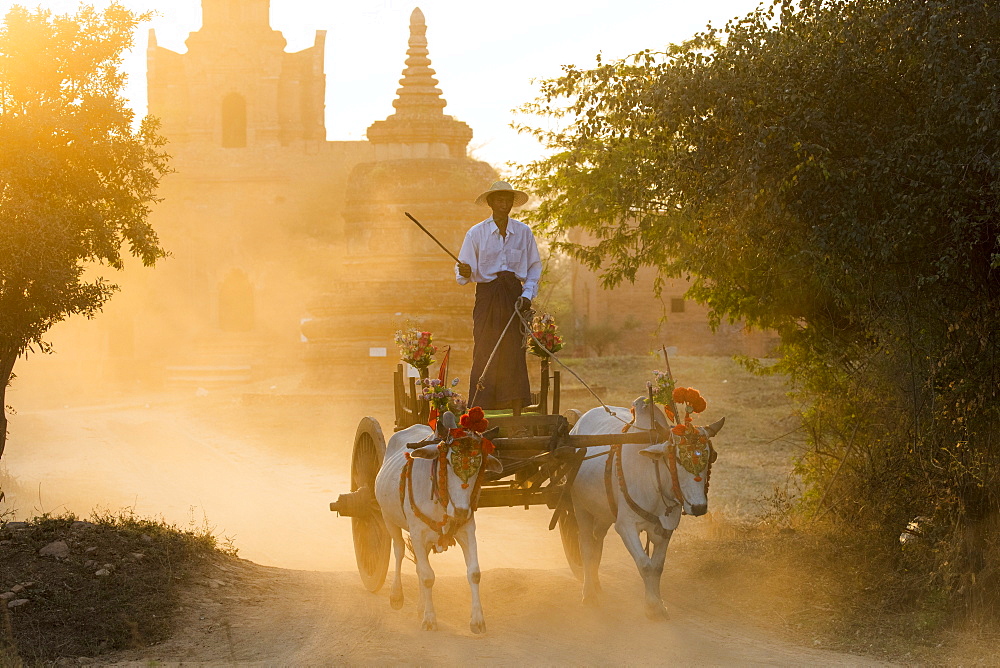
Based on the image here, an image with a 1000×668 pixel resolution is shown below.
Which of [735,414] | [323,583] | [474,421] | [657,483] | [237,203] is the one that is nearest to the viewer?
[474,421]

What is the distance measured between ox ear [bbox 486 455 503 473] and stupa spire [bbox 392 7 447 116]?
23.6 metres

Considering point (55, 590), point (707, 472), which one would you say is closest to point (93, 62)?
point (55, 590)

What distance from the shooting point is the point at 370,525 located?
8.45 metres

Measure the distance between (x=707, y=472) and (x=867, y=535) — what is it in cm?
238

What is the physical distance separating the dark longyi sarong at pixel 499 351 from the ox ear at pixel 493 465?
1174 mm

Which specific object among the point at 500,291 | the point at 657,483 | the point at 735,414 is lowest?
the point at 735,414

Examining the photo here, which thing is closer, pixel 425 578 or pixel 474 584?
pixel 474 584

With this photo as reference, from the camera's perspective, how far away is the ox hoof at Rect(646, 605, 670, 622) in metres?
7.17

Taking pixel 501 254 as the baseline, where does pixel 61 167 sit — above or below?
above

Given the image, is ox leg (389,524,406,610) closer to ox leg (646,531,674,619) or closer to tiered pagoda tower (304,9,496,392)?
ox leg (646,531,674,619)

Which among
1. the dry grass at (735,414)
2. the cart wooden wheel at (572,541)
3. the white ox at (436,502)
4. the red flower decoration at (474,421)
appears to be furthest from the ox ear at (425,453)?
the dry grass at (735,414)

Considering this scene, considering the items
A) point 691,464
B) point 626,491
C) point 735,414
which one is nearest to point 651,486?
point 626,491

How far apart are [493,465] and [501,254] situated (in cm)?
208

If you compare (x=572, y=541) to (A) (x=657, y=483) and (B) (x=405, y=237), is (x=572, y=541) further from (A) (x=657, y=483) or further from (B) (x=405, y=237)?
(B) (x=405, y=237)
